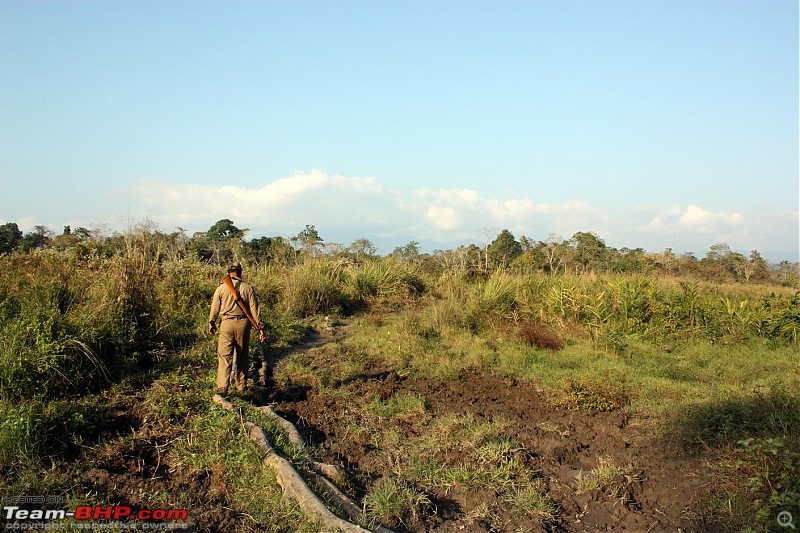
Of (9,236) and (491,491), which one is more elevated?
(9,236)

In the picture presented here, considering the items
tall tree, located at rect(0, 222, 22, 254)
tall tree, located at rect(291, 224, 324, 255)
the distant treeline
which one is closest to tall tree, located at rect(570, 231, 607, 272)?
the distant treeline

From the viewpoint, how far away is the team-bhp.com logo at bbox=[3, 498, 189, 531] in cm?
374

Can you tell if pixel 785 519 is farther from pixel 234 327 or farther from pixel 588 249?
pixel 588 249

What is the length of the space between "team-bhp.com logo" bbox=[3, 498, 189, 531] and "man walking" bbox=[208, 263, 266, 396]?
2.72 m

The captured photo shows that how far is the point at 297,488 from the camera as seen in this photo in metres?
4.29

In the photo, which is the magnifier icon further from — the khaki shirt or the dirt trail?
the khaki shirt

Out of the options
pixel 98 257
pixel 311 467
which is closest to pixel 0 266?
pixel 98 257

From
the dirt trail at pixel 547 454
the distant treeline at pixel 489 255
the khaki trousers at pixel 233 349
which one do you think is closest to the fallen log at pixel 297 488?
the dirt trail at pixel 547 454

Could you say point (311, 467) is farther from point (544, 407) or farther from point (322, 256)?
point (322, 256)

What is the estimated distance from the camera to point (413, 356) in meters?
9.16

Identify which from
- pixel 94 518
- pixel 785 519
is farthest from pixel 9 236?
pixel 785 519

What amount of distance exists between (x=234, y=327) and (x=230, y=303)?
12.2 inches

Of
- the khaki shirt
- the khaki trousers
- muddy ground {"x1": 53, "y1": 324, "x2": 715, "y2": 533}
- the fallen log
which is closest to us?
the fallen log

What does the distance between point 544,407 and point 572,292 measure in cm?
493
